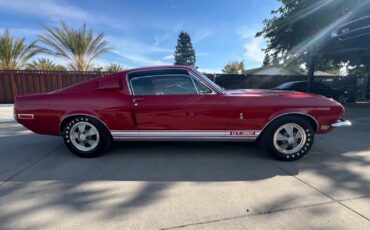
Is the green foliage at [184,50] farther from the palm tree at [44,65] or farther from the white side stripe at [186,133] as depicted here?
the white side stripe at [186,133]

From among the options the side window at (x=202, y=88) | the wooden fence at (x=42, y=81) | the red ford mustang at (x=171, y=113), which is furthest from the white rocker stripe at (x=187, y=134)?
the wooden fence at (x=42, y=81)

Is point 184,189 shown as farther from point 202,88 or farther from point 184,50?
point 184,50

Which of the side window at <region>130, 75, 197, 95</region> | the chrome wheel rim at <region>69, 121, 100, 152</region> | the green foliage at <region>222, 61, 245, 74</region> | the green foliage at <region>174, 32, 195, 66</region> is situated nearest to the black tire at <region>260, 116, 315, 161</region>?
the side window at <region>130, 75, 197, 95</region>

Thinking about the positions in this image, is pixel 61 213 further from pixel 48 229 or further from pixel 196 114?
pixel 196 114

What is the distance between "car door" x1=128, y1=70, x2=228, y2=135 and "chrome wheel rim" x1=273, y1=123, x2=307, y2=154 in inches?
34.5

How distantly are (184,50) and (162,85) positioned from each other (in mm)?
47747

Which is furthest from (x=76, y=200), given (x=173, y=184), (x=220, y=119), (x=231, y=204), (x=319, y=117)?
(x=319, y=117)

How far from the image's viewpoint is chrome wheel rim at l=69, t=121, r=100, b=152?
3699 mm

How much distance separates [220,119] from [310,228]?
1.85m

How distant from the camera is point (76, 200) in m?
2.45

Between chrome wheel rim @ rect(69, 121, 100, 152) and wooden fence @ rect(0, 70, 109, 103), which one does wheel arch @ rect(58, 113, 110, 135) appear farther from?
wooden fence @ rect(0, 70, 109, 103)

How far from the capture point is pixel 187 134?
11.8 ft

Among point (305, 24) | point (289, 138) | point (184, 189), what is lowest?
point (184, 189)

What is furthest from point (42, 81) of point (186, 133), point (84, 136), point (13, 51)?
point (186, 133)
